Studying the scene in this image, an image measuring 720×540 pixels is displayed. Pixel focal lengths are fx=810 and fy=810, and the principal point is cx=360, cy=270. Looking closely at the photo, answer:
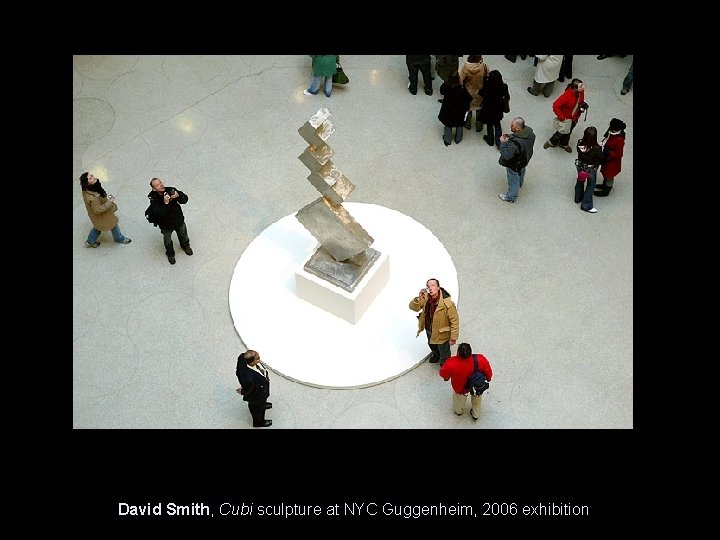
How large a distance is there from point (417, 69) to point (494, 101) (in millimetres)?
1514

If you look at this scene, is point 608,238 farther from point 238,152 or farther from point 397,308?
point 238,152

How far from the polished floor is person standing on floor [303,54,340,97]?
0.53ft

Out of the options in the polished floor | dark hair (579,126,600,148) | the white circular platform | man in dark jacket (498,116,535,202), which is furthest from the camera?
man in dark jacket (498,116,535,202)

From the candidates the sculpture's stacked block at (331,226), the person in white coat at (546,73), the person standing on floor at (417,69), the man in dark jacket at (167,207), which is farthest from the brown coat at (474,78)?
the man in dark jacket at (167,207)

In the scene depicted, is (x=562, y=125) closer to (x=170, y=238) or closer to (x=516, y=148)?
(x=516, y=148)

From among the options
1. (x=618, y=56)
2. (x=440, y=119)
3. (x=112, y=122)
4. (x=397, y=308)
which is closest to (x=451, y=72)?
(x=440, y=119)

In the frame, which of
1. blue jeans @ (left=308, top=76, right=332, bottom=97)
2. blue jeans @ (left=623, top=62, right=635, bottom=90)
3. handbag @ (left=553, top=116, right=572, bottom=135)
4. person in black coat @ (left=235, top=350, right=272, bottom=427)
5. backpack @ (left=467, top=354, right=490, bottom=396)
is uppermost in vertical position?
blue jeans @ (left=623, top=62, right=635, bottom=90)

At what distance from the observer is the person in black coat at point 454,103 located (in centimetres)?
1065

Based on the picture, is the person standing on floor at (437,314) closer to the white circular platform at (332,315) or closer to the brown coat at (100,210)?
the white circular platform at (332,315)

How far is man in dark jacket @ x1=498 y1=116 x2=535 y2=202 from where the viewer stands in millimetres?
10055

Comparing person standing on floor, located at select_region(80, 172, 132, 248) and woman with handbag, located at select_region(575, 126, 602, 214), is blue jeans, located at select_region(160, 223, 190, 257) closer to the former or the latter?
person standing on floor, located at select_region(80, 172, 132, 248)

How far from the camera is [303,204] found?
35.1ft

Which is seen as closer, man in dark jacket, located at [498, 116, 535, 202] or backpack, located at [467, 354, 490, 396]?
backpack, located at [467, 354, 490, 396]

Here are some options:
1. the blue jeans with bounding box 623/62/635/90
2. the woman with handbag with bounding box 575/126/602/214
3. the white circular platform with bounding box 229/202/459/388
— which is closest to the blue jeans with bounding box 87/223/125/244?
the white circular platform with bounding box 229/202/459/388
